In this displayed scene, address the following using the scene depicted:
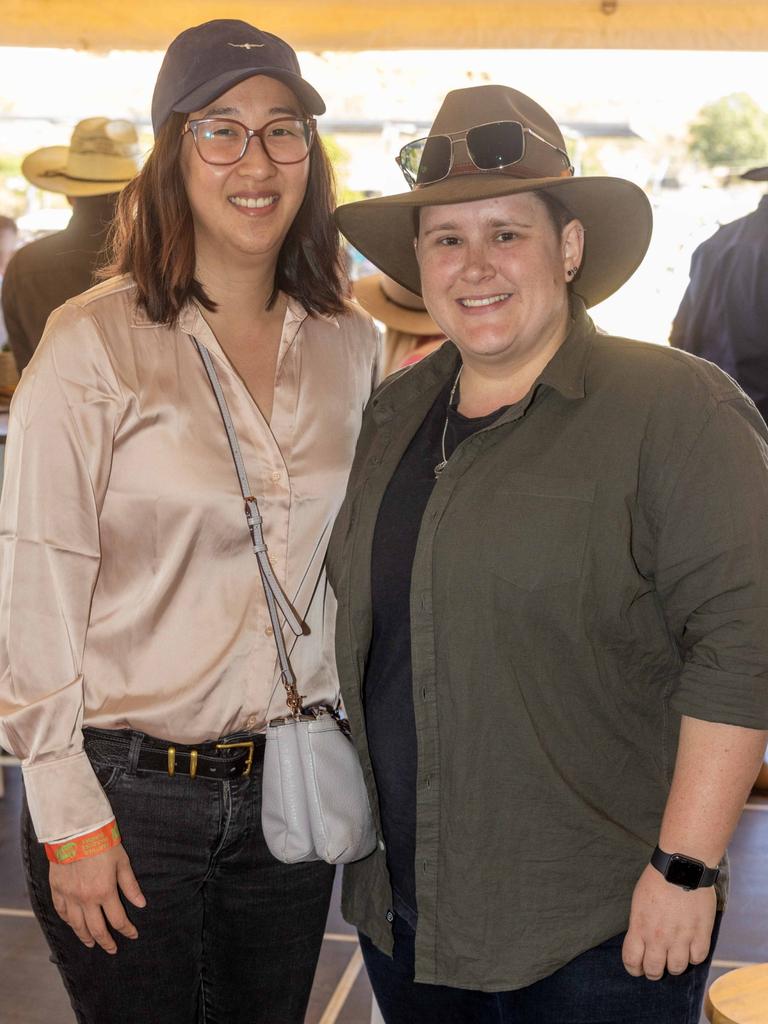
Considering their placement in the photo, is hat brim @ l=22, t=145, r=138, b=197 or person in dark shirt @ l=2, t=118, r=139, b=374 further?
hat brim @ l=22, t=145, r=138, b=197

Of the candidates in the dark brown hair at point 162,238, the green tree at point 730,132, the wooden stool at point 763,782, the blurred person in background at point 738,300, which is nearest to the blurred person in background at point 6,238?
the blurred person in background at point 738,300

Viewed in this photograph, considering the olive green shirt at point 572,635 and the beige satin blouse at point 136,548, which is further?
the beige satin blouse at point 136,548

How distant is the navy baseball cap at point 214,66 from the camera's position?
1674 millimetres

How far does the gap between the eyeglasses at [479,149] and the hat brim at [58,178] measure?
2.58 m

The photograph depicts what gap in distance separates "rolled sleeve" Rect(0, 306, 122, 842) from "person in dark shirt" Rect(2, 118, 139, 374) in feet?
6.70

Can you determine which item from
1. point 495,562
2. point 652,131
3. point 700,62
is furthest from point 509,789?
point 652,131

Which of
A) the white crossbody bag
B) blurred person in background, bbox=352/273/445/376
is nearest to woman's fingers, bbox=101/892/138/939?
the white crossbody bag

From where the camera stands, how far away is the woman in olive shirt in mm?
1430

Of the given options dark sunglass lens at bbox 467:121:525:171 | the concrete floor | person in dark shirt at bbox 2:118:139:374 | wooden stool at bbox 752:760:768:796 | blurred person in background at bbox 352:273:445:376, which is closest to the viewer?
dark sunglass lens at bbox 467:121:525:171

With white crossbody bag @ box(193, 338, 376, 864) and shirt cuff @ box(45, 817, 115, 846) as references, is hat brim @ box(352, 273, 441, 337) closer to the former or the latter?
white crossbody bag @ box(193, 338, 376, 864)

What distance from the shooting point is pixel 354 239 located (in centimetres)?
189

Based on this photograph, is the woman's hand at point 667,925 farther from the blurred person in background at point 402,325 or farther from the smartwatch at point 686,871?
the blurred person in background at point 402,325

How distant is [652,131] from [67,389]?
1502cm

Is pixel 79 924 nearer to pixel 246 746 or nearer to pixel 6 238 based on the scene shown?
pixel 246 746
